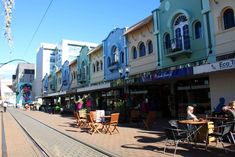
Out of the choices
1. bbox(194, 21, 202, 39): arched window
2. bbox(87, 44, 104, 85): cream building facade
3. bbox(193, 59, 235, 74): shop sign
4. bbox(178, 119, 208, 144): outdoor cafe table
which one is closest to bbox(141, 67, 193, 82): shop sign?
bbox(193, 59, 235, 74): shop sign

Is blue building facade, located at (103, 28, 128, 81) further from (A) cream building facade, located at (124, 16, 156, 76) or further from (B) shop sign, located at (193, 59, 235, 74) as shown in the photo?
(B) shop sign, located at (193, 59, 235, 74)

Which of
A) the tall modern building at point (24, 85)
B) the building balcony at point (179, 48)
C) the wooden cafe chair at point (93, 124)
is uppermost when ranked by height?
the tall modern building at point (24, 85)

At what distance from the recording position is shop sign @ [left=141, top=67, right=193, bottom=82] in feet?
55.4

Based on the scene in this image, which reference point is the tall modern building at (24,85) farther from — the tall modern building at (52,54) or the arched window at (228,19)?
the arched window at (228,19)

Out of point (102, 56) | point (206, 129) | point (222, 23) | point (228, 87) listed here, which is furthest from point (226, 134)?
point (102, 56)

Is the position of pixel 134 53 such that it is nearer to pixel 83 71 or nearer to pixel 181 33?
pixel 181 33

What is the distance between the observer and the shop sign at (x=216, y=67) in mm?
13865

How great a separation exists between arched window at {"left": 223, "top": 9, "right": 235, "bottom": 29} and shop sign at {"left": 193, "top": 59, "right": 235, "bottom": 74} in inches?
113

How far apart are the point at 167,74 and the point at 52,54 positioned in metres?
94.1

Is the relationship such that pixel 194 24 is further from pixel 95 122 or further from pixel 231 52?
pixel 95 122

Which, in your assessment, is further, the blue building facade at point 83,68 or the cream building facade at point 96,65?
the blue building facade at point 83,68

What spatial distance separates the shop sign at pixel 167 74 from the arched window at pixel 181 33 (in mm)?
2156

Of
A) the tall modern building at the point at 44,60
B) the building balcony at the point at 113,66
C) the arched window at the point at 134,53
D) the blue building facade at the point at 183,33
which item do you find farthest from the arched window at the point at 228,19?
the tall modern building at the point at 44,60

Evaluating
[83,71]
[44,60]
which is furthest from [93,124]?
[44,60]
